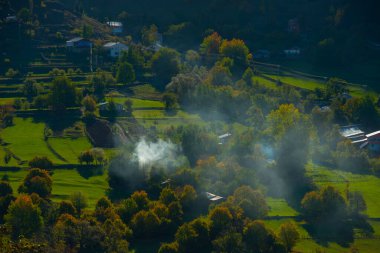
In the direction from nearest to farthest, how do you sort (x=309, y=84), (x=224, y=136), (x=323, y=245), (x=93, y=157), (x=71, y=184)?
(x=323, y=245) < (x=71, y=184) < (x=93, y=157) < (x=224, y=136) < (x=309, y=84)

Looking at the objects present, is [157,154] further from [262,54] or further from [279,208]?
[262,54]

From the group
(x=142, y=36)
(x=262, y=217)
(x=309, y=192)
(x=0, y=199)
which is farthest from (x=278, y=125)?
(x=142, y=36)

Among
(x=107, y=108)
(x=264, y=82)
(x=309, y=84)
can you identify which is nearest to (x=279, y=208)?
(x=107, y=108)

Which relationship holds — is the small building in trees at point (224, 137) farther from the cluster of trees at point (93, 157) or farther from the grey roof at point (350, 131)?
the grey roof at point (350, 131)

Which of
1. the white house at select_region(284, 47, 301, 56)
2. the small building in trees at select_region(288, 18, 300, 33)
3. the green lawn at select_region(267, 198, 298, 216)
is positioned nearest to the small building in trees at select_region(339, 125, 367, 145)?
the green lawn at select_region(267, 198, 298, 216)

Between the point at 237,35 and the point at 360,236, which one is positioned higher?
the point at 237,35

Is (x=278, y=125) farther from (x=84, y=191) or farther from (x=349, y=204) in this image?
(x=84, y=191)
